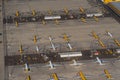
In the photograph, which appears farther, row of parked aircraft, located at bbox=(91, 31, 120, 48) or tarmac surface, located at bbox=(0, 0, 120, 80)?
row of parked aircraft, located at bbox=(91, 31, 120, 48)

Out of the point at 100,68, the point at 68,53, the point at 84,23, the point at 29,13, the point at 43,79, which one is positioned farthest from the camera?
the point at 29,13

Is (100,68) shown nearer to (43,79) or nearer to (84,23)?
(43,79)

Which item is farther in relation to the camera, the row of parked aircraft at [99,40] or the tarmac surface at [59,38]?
the row of parked aircraft at [99,40]

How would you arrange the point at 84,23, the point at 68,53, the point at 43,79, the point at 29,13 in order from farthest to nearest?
the point at 29,13 → the point at 84,23 → the point at 68,53 → the point at 43,79

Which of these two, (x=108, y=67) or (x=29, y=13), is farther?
(x=29, y=13)

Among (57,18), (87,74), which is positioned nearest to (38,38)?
(57,18)

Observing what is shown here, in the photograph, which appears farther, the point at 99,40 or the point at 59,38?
the point at 59,38

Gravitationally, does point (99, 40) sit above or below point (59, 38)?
above

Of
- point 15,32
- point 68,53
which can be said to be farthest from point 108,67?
point 15,32
